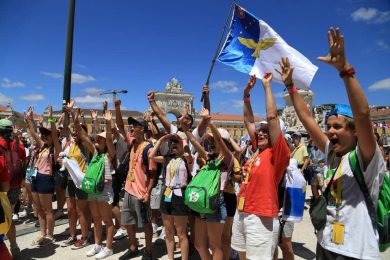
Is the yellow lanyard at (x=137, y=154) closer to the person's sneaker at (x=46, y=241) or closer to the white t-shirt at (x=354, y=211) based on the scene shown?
the person's sneaker at (x=46, y=241)

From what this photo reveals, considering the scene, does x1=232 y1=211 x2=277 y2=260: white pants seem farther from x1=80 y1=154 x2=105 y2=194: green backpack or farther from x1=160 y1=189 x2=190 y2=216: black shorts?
x1=80 y1=154 x2=105 y2=194: green backpack

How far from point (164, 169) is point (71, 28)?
177 inches

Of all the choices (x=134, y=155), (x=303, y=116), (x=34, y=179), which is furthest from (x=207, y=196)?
(x=34, y=179)

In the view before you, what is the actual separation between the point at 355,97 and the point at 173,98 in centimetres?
9042

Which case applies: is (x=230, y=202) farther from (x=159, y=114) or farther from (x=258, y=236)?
(x=159, y=114)

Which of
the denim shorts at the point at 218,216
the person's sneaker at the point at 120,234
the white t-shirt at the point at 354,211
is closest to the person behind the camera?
Answer: the white t-shirt at the point at 354,211

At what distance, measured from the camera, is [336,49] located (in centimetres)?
190

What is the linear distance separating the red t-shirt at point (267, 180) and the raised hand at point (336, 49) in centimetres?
112

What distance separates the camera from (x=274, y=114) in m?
2.94

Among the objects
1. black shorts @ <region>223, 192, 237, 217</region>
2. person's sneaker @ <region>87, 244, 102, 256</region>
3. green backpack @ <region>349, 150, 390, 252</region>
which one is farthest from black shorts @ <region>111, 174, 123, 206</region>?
green backpack @ <region>349, 150, 390, 252</region>

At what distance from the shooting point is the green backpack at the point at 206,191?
3496mm

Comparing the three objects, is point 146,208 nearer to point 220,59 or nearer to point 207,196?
point 207,196

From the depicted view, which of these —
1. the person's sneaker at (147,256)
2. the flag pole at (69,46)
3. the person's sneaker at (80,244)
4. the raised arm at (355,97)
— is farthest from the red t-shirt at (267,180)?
the flag pole at (69,46)

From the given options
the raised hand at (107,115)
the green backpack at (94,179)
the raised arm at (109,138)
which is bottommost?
the green backpack at (94,179)
